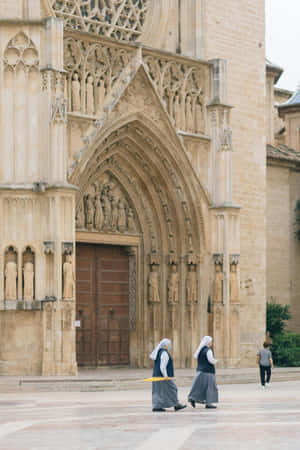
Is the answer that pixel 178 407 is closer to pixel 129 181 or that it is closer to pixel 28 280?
pixel 28 280

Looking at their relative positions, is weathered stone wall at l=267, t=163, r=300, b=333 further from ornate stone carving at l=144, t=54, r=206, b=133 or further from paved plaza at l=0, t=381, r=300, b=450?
paved plaza at l=0, t=381, r=300, b=450

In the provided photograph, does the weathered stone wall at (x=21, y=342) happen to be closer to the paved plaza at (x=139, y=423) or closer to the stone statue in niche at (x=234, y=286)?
the paved plaza at (x=139, y=423)

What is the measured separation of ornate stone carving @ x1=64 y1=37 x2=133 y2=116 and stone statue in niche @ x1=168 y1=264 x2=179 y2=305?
507 cm

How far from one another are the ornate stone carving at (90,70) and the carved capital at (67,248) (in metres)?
3.44

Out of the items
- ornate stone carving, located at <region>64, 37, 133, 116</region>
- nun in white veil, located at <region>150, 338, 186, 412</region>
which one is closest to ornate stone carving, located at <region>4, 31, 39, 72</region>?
ornate stone carving, located at <region>64, 37, 133, 116</region>

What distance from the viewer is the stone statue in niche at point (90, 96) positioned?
87.1 feet

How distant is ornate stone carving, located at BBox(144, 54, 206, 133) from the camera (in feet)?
92.5

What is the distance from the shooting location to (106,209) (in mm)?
28312

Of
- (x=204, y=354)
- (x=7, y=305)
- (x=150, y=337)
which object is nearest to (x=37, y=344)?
(x=7, y=305)

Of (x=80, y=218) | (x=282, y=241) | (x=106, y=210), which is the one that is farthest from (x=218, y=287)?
(x=282, y=241)

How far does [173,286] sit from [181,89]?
5.25 meters

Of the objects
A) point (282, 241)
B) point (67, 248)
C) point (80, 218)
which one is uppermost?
point (80, 218)

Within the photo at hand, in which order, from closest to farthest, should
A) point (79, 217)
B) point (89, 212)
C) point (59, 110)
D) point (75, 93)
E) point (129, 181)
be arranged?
1. point (59, 110)
2. point (75, 93)
3. point (79, 217)
4. point (89, 212)
5. point (129, 181)

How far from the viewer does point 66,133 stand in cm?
2561
